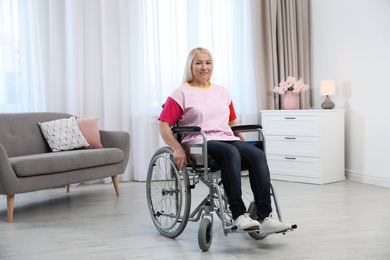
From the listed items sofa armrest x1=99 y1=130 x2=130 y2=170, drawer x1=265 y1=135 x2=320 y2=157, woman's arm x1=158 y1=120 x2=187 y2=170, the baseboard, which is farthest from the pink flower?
woman's arm x1=158 y1=120 x2=187 y2=170

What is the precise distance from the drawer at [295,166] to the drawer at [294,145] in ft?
0.15

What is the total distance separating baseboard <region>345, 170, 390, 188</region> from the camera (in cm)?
457

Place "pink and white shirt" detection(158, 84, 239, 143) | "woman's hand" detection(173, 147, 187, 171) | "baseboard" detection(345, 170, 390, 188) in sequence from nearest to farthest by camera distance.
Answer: "woman's hand" detection(173, 147, 187, 171), "pink and white shirt" detection(158, 84, 239, 143), "baseboard" detection(345, 170, 390, 188)

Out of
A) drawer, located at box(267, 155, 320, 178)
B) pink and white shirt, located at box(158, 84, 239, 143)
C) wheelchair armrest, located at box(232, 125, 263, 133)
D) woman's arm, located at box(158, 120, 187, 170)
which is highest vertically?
pink and white shirt, located at box(158, 84, 239, 143)

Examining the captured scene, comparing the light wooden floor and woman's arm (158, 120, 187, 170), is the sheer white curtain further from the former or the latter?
woman's arm (158, 120, 187, 170)

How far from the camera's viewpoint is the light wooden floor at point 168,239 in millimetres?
2656

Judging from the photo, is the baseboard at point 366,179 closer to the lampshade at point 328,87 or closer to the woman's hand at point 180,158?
the lampshade at point 328,87

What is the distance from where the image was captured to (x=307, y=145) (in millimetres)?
4871

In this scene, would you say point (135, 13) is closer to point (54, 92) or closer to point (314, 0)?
point (54, 92)

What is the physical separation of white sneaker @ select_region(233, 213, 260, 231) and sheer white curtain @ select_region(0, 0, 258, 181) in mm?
2633

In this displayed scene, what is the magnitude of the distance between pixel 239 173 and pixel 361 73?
255 centimetres

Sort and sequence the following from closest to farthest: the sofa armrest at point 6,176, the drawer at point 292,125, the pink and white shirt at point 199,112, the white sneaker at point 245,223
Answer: the white sneaker at point 245,223 < the pink and white shirt at point 199,112 < the sofa armrest at point 6,176 < the drawer at point 292,125

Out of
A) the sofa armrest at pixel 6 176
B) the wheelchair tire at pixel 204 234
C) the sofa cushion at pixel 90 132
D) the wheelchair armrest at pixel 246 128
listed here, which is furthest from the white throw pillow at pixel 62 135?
the wheelchair tire at pixel 204 234

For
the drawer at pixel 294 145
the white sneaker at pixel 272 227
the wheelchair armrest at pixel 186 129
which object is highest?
the wheelchair armrest at pixel 186 129
